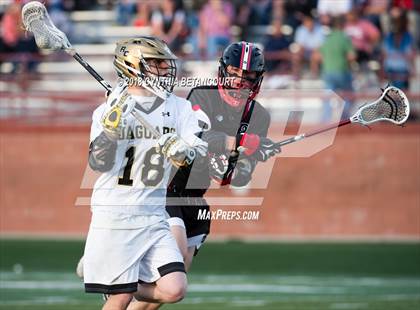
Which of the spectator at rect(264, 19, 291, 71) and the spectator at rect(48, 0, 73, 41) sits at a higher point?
the spectator at rect(264, 19, 291, 71)

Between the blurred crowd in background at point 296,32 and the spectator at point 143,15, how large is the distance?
0.01 m

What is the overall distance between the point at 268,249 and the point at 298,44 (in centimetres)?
378

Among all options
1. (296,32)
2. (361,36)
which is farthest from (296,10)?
(361,36)

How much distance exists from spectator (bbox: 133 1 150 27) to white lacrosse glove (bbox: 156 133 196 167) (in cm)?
1096

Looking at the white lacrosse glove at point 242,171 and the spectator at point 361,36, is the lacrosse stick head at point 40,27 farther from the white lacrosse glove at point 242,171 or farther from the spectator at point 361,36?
the spectator at point 361,36

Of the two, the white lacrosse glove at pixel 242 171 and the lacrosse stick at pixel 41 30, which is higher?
the lacrosse stick at pixel 41 30

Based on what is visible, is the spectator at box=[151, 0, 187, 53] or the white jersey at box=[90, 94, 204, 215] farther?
the spectator at box=[151, 0, 187, 53]

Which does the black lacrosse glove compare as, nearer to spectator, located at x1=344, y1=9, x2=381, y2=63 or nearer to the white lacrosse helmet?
the white lacrosse helmet

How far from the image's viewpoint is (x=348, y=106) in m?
14.6

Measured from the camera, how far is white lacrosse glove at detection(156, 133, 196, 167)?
598cm

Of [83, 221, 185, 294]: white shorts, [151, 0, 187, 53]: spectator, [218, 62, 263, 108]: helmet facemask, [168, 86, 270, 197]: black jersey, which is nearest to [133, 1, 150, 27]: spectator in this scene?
[151, 0, 187, 53]: spectator

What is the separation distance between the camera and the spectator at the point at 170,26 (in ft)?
53.0

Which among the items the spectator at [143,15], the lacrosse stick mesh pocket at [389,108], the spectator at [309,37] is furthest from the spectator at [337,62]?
the lacrosse stick mesh pocket at [389,108]

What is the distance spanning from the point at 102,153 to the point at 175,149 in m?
0.40
